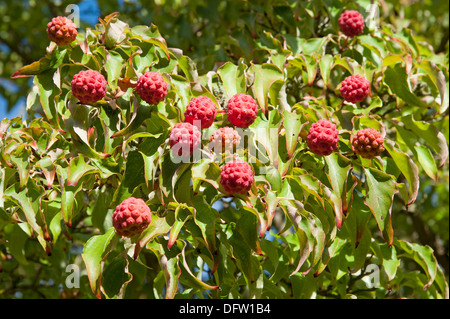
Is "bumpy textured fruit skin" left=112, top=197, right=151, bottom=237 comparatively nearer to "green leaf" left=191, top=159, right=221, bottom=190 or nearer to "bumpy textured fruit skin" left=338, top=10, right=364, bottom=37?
"green leaf" left=191, top=159, right=221, bottom=190

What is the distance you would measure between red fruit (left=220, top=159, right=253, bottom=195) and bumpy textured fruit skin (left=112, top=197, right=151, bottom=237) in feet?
0.68

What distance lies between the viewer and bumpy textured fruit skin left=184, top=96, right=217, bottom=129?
1.60m

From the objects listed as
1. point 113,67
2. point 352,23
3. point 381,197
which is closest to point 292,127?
point 381,197

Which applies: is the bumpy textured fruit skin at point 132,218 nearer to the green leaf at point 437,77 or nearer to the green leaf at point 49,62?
the green leaf at point 49,62

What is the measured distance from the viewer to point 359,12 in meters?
2.32

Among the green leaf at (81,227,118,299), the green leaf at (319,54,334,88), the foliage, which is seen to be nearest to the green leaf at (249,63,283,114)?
the foliage

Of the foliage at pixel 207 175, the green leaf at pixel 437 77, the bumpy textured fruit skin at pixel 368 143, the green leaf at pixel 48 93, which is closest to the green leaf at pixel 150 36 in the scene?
the foliage at pixel 207 175

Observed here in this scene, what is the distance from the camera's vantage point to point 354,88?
1.88 metres

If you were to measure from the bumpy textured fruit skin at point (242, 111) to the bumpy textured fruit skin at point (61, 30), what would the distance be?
20.6 inches

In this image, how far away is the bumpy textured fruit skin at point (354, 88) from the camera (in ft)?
6.15

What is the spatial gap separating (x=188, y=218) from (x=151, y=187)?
135 mm

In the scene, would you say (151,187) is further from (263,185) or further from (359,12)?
(359,12)

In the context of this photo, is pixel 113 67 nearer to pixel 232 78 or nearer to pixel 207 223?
pixel 232 78

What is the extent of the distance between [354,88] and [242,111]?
0.45 metres
